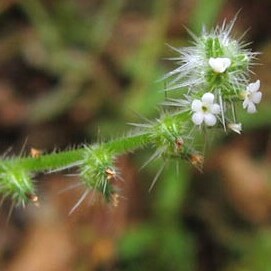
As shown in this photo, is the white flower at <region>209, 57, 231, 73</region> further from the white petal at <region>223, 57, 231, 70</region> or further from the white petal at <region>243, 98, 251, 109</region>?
the white petal at <region>243, 98, 251, 109</region>

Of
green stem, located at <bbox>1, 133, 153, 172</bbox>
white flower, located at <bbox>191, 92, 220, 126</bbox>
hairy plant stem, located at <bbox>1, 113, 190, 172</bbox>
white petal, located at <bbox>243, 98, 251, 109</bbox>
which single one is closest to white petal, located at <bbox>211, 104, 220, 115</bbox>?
white flower, located at <bbox>191, 92, 220, 126</bbox>

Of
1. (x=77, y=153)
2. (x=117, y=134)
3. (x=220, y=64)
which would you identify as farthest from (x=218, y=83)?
(x=117, y=134)

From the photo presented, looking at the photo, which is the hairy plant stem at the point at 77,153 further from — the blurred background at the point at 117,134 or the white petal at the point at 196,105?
the blurred background at the point at 117,134

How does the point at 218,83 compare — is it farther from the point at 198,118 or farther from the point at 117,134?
the point at 117,134

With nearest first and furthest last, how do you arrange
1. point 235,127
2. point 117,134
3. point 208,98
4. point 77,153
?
point 208,98, point 235,127, point 77,153, point 117,134

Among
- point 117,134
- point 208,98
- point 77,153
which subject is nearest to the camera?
point 208,98

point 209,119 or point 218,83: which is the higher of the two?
point 218,83

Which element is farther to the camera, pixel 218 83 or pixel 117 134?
pixel 117 134

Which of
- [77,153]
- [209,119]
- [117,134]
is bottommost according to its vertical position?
[209,119]
